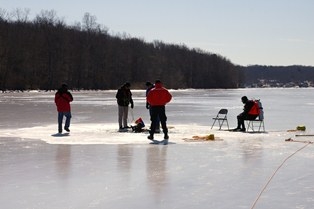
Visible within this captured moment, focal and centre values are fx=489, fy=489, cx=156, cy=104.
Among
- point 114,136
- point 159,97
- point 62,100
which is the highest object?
point 159,97

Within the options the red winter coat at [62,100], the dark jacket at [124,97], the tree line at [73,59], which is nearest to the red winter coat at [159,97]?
the dark jacket at [124,97]

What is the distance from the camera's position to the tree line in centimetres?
8525

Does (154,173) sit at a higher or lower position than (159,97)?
lower

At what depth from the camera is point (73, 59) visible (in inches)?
4026

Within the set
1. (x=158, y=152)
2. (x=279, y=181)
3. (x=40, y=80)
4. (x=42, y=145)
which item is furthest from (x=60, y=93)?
(x=40, y=80)

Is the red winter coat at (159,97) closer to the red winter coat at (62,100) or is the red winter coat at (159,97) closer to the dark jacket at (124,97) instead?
the dark jacket at (124,97)

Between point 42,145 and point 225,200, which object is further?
point 42,145

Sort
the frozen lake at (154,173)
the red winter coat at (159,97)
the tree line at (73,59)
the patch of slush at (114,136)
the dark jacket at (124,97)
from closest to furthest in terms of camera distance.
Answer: the frozen lake at (154,173), the patch of slush at (114,136), the red winter coat at (159,97), the dark jacket at (124,97), the tree line at (73,59)

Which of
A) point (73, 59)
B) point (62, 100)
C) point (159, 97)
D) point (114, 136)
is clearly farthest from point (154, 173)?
point (73, 59)

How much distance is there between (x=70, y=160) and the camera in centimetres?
870

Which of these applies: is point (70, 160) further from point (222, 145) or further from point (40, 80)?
point (40, 80)

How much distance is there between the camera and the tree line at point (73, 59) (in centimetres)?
8525

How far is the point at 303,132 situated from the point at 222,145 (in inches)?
174

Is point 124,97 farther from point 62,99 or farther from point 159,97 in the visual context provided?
point 159,97
